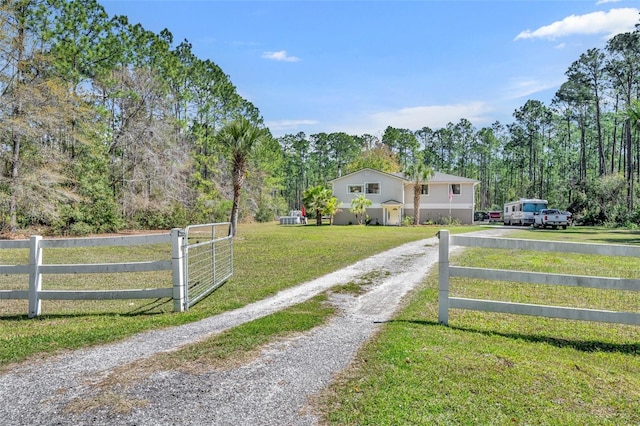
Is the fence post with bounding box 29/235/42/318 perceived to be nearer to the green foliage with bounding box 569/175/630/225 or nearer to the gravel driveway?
the gravel driveway

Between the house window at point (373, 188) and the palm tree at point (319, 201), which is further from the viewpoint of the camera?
the house window at point (373, 188)

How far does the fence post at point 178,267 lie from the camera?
5.81 m

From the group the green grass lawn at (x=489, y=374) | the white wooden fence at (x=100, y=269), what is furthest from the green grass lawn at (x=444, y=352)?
the white wooden fence at (x=100, y=269)

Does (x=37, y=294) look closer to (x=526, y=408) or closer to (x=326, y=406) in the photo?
(x=326, y=406)

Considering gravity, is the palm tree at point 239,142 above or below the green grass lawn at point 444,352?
above

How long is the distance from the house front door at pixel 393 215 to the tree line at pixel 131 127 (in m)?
14.4

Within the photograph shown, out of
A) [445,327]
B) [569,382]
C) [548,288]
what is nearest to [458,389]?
[569,382]

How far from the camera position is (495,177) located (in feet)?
256

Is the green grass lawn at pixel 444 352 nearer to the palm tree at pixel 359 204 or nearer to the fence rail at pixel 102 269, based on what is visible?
the fence rail at pixel 102 269

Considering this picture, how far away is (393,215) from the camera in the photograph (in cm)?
3947

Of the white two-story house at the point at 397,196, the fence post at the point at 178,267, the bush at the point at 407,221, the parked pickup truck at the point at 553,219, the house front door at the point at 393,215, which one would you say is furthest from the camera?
the house front door at the point at 393,215

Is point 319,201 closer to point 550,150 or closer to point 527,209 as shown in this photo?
point 527,209

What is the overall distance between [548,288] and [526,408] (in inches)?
226

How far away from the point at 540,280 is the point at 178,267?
488cm
